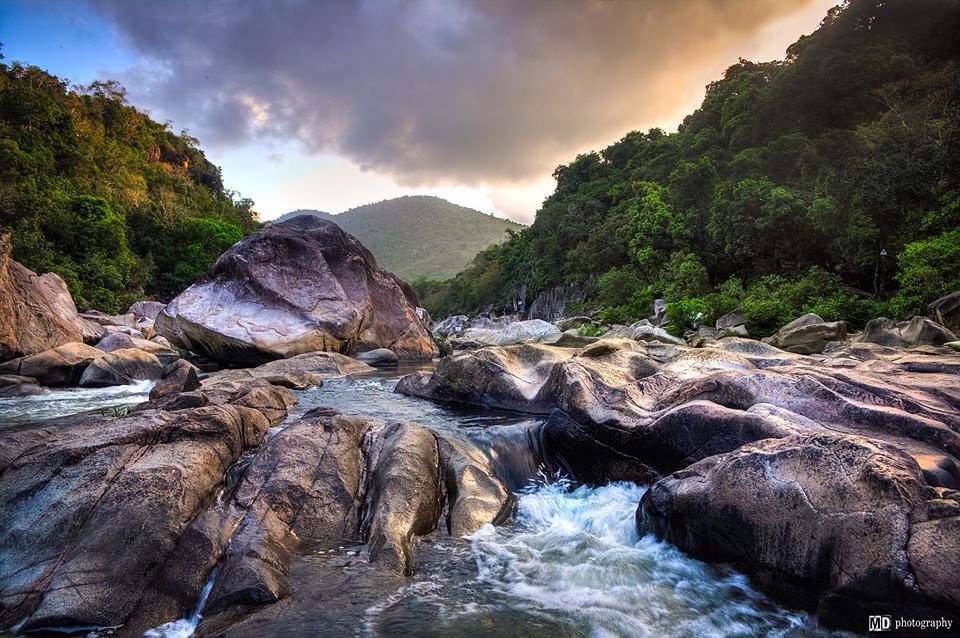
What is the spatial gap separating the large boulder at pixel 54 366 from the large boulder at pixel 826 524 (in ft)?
54.5

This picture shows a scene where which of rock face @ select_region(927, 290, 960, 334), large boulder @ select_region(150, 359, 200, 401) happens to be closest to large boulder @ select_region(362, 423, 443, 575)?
large boulder @ select_region(150, 359, 200, 401)

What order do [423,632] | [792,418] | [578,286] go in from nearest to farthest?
[423,632]
[792,418]
[578,286]

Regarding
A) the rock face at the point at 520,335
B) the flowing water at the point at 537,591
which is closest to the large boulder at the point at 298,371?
the flowing water at the point at 537,591

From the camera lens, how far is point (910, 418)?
492 centimetres

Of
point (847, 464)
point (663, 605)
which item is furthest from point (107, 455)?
point (847, 464)

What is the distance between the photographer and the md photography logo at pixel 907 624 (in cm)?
289

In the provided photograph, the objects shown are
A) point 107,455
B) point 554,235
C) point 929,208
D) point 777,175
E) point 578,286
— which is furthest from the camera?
point 554,235

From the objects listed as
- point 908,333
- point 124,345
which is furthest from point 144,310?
point 908,333

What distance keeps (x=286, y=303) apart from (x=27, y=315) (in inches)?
289

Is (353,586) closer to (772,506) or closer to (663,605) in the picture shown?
(663,605)

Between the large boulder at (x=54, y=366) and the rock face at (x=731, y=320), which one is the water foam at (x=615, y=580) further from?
the rock face at (x=731, y=320)

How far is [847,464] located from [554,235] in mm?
53097

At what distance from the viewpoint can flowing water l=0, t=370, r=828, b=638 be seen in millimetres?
3459

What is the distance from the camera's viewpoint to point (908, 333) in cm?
1316
